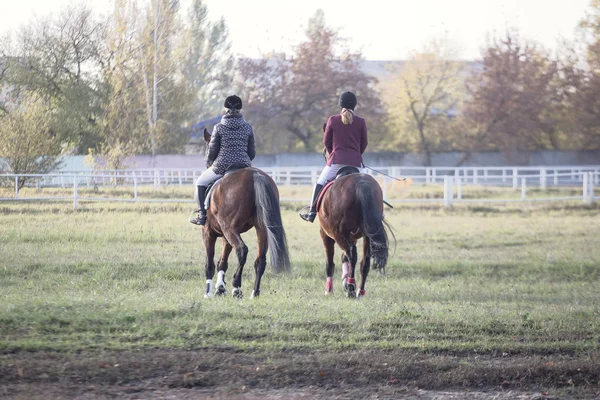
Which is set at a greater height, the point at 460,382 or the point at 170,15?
the point at 170,15

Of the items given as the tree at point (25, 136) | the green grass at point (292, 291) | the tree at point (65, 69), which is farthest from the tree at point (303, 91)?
the tree at point (25, 136)

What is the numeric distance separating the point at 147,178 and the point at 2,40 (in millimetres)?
7983

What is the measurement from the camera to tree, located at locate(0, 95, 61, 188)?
14641mm

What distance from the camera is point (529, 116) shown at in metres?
43.9

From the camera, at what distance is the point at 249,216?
31.3 feet

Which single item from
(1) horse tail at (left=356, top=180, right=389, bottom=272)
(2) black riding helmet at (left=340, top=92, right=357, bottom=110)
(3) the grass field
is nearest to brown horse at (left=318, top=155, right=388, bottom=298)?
(1) horse tail at (left=356, top=180, right=389, bottom=272)

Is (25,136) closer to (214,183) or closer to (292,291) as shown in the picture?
(214,183)

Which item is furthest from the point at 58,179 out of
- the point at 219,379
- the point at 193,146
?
the point at 193,146

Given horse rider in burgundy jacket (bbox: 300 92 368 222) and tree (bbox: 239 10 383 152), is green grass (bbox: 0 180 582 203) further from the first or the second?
tree (bbox: 239 10 383 152)

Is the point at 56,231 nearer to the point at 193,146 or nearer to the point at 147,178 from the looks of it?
the point at 147,178

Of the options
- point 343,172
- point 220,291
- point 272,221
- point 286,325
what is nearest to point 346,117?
point 343,172

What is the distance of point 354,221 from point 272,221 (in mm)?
1030

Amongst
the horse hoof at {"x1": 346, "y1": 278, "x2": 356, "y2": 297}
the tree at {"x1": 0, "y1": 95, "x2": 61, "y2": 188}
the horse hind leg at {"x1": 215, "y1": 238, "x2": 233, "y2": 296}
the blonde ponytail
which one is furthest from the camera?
the tree at {"x1": 0, "y1": 95, "x2": 61, "y2": 188}

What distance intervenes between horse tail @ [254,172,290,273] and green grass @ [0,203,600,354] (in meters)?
0.44
